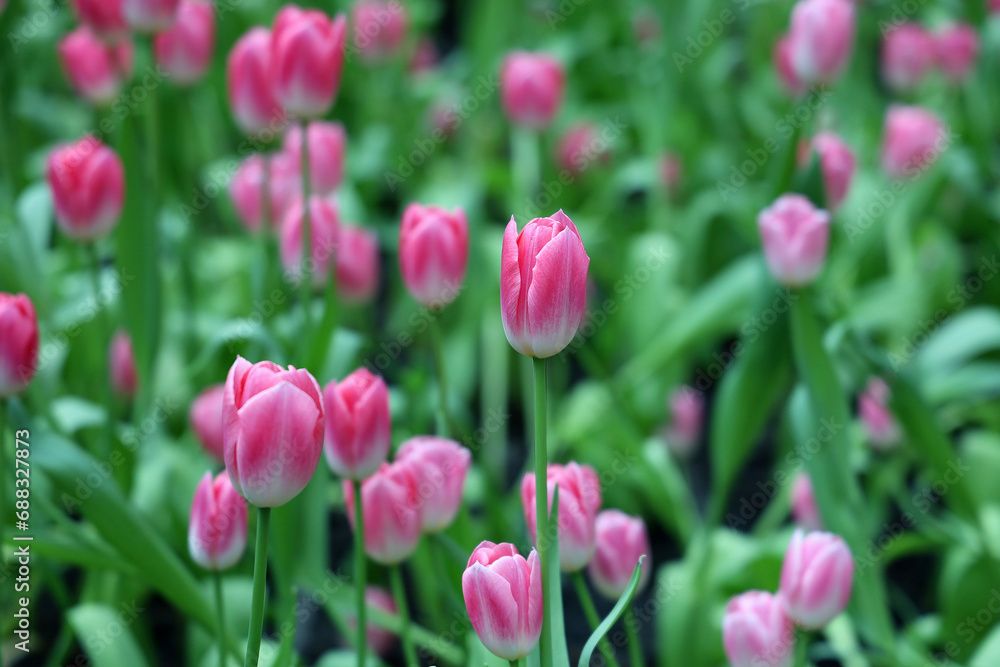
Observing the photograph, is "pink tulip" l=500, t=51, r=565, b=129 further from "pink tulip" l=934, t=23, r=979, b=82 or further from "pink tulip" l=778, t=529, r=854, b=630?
"pink tulip" l=778, t=529, r=854, b=630

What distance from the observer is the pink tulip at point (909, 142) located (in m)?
1.58

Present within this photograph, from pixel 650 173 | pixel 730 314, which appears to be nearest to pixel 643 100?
pixel 650 173

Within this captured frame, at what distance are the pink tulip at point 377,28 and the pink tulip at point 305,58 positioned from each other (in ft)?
3.73

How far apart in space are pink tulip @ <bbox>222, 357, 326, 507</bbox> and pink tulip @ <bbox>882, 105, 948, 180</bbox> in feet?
4.26

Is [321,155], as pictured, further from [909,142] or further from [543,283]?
[909,142]

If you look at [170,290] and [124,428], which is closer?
[124,428]

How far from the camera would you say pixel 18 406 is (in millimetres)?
847

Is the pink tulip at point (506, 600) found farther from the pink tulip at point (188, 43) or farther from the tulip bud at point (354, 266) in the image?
the pink tulip at point (188, 43)

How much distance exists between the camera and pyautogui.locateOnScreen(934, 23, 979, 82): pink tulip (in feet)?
5.93

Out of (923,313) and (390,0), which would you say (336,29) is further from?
(390,0)

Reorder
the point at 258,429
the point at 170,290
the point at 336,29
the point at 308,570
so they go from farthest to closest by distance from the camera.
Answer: the point at 170,290 → the point at 308,570 → the point at 336,29 → the point at 258,429

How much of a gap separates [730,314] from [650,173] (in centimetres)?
57

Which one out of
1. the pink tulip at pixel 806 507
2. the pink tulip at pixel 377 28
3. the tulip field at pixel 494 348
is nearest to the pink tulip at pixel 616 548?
the tulip field at pixel 494 348

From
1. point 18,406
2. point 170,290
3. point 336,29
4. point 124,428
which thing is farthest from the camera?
point 170,290
